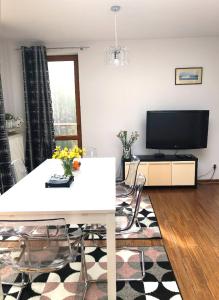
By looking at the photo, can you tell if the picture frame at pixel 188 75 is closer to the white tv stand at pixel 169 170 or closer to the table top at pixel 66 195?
the white tv stand at pixel 169 170

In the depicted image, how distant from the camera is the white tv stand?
4.28 m

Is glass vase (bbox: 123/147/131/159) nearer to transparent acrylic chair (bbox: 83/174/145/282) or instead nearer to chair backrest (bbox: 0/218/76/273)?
transparent acrylic chair (bbox: 83/174/145/282)

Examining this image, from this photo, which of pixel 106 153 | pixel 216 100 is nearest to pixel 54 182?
pixel 106 153

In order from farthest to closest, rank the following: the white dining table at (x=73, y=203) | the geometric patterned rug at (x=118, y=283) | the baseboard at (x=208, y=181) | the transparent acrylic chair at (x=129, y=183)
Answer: the baseboard at (x=208, y=181), the transparent acrylic chair at (x=129, y=183), the geometric patterned rug at (x=118, y=283), the white dining table at (x=73, y=203)

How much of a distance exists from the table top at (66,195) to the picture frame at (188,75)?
2.49 metres

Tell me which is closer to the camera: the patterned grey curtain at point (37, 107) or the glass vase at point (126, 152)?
the patterned grey curtain at point (37, 107)

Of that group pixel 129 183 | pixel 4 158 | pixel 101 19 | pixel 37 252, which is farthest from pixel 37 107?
pixel 37 252

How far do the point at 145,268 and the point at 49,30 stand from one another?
3.40 m

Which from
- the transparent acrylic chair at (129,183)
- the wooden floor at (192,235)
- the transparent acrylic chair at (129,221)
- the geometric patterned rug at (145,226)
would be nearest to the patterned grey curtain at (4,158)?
the geometric patterned rug at (145,226)

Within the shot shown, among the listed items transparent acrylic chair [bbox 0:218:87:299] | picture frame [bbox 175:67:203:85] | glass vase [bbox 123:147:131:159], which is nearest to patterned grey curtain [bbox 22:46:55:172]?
glass vase [bbox 123:147:131:159]

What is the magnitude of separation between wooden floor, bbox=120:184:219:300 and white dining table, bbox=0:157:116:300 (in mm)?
756

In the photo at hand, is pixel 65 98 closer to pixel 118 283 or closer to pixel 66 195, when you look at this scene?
pixel 66 195

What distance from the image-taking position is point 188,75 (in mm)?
4410

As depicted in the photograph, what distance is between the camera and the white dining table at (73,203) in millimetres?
1788
